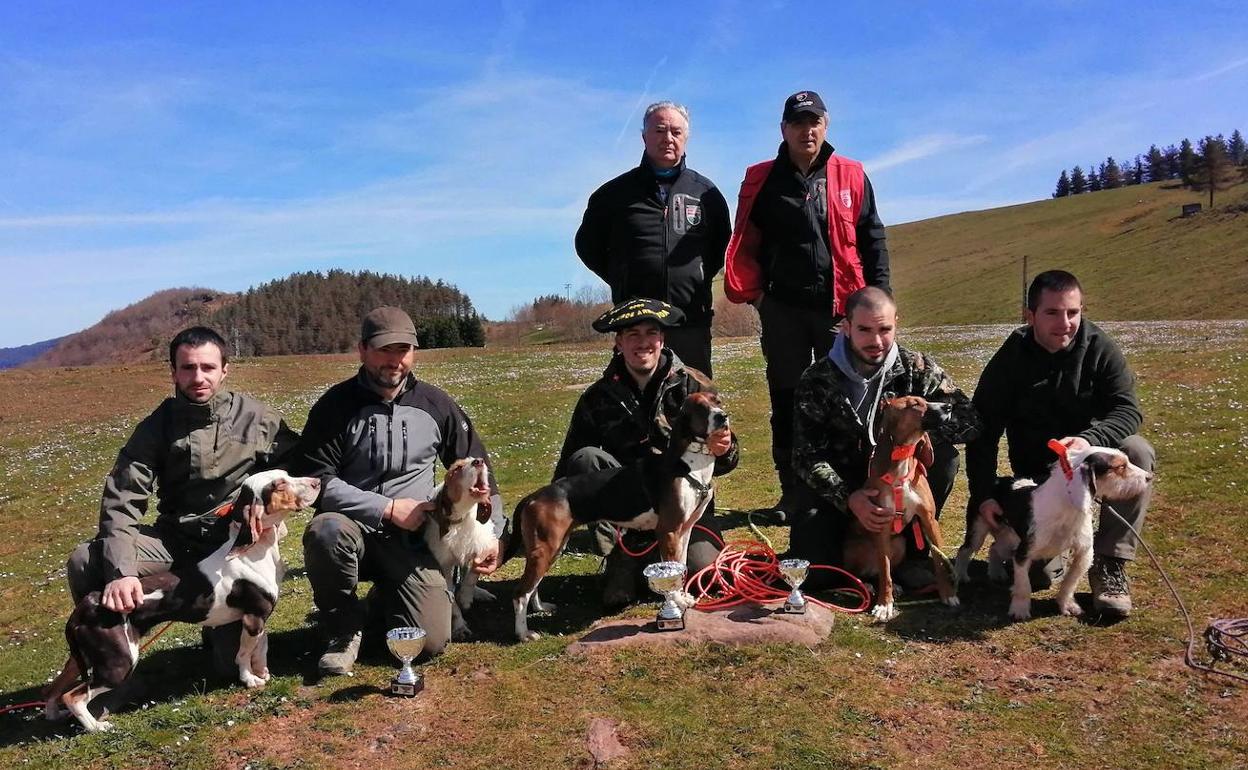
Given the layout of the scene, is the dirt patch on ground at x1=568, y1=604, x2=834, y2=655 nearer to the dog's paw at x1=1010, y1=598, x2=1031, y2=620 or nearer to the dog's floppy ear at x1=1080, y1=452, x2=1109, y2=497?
the dog's paw at x1=1010, y1=598, x2=1031, y2=620

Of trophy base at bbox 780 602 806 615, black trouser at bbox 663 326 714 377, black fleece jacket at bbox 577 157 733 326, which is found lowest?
trophy base at bbox 780 602 806 615

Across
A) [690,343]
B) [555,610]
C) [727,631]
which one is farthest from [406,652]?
[690,343]

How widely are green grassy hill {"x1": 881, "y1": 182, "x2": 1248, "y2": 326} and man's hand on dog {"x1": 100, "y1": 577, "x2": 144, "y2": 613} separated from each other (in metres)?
54.6

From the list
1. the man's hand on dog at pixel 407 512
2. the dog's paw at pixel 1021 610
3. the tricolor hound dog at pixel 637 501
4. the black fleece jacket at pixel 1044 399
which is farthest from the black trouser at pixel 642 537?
the dog's paw at pixel 1021 610

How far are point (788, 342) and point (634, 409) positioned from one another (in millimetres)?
1751

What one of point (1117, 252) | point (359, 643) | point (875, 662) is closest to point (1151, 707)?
point (875, 662)

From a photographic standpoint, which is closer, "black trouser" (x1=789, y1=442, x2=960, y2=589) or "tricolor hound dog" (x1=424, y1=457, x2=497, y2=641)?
"tricolor hound dog" (x1=424, y1=457, x2=497, y2=641)

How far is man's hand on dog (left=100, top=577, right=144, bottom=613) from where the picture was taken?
163 inches

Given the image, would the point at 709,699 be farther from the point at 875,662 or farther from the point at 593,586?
the point at 593,586

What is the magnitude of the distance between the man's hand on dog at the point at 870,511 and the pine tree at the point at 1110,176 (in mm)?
149355

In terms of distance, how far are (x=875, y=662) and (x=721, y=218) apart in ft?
12.8

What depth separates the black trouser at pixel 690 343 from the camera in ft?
22.4

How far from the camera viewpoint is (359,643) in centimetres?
506

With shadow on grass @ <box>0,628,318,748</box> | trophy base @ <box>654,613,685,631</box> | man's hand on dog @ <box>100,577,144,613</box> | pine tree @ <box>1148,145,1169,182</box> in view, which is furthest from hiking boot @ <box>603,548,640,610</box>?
pine tree @ <box>1148,145,1169,182</box>
